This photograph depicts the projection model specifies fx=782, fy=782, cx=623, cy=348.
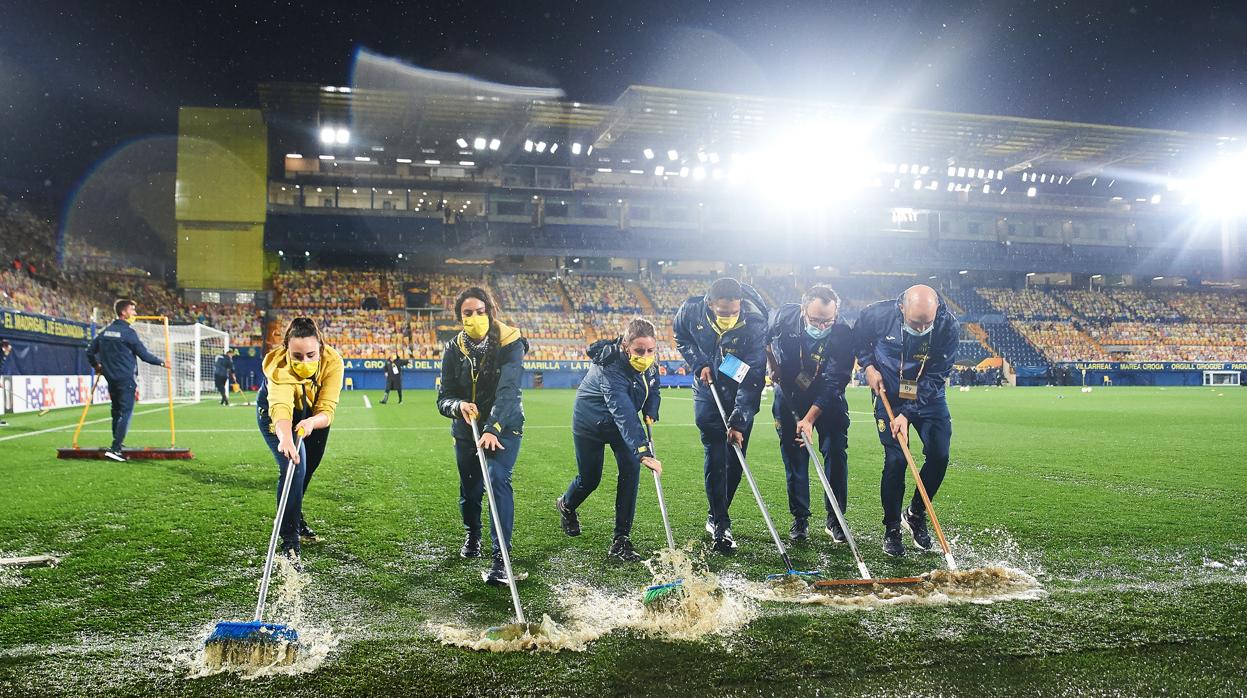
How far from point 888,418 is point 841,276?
5406cm

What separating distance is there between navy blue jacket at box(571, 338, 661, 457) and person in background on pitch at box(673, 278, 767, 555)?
463 millimetres

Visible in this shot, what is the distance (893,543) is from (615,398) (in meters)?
2.35

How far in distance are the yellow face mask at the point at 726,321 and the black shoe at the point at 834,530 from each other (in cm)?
179

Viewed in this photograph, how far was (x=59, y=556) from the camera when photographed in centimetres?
548

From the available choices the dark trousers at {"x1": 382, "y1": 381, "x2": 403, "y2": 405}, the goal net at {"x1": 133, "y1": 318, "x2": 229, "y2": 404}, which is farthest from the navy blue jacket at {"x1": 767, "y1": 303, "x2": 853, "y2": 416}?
the dark trousers at {"x1": 382, "y1": 381, "x2": 403, "y2": 405}

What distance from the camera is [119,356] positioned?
33.6ft

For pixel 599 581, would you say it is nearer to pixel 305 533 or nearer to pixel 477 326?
pixel 477 326

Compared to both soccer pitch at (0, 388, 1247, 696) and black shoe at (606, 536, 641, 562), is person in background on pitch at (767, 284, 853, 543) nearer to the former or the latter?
soccer pitch at (0, 388, 1247, 696)

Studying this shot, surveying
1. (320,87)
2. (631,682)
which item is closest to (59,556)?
(631,682)

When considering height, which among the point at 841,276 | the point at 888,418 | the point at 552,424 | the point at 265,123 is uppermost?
the point at 265,123

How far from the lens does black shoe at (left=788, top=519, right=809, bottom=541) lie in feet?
20.3

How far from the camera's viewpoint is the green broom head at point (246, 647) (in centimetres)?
345

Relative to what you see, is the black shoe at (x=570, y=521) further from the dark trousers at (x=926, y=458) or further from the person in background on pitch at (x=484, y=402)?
the dark trousers at (x=926, y=458)

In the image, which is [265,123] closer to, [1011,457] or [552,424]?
[552,424]
